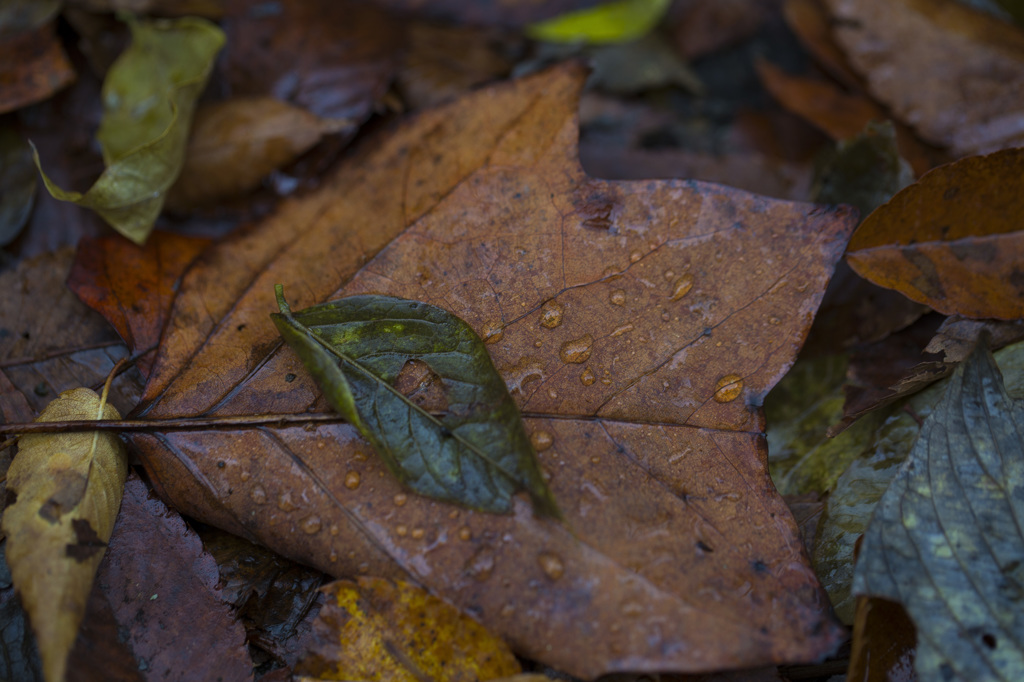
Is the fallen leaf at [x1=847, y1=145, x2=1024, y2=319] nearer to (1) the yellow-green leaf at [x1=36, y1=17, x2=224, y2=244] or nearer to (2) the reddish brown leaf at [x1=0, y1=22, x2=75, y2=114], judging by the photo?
(1) the yellow-green leaf at [x1=36, y1=17, x2=224, y2=244]

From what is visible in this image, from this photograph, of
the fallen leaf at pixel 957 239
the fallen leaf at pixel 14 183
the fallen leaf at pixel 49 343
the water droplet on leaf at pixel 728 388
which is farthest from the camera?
the fallen leaf at pixel 14 183

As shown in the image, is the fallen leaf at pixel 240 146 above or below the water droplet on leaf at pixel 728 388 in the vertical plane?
above

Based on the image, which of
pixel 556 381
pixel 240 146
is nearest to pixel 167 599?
pixel 556 381

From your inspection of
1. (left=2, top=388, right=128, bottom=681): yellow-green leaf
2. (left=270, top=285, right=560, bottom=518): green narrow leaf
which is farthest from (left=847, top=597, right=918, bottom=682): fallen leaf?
(left=2, top=388, right=128, bottom=681): yellow-green leaf

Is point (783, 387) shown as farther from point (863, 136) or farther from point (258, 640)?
point (258, 640)

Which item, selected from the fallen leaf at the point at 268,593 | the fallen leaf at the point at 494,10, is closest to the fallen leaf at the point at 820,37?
the fallen leaf at the point at 494,10

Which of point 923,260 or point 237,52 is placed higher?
point 237,52

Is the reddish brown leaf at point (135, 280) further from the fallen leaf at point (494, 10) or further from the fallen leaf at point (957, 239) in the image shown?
the fallen leaf at point (957, 239)

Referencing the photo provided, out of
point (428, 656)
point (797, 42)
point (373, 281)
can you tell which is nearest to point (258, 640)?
point (428, 656)
